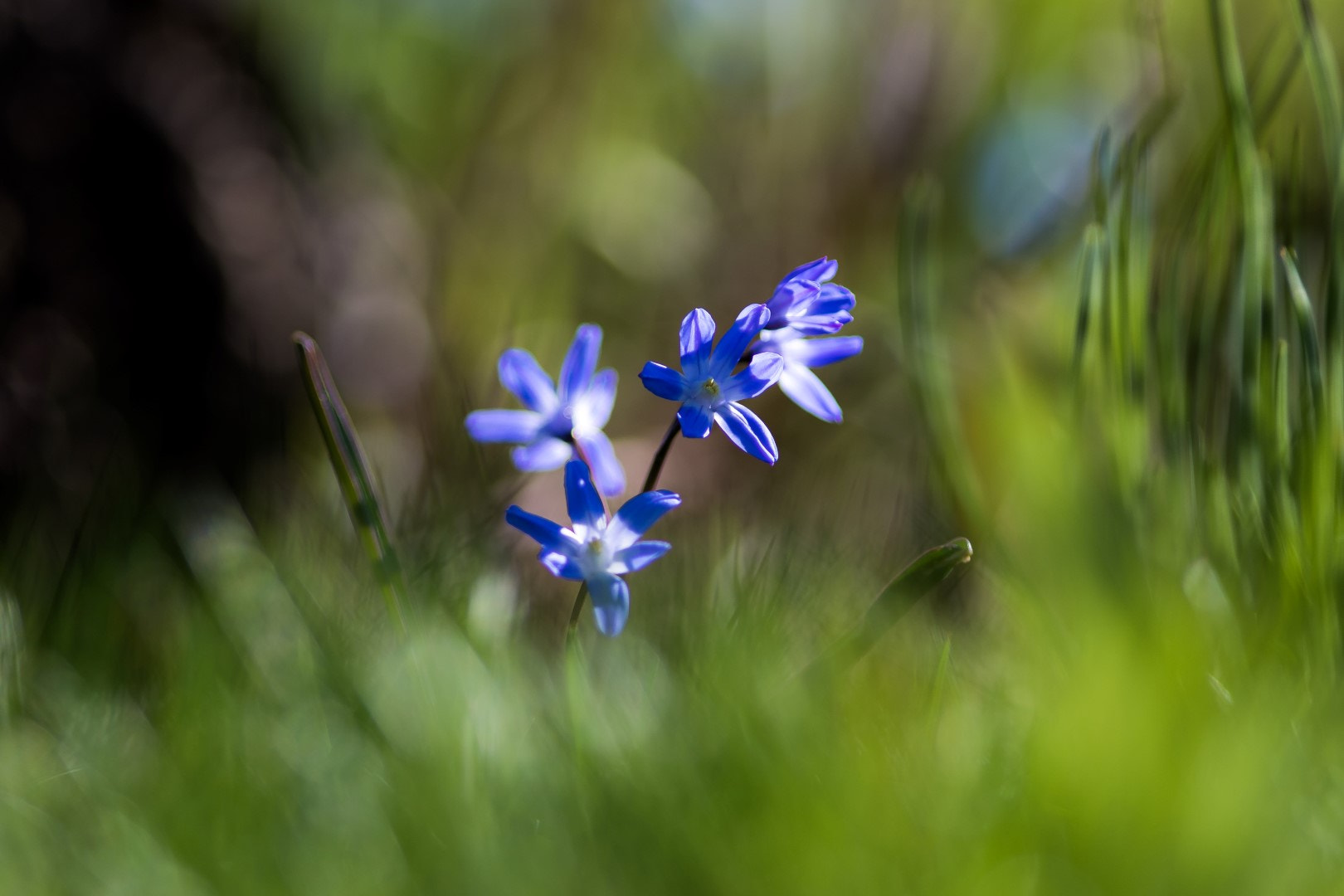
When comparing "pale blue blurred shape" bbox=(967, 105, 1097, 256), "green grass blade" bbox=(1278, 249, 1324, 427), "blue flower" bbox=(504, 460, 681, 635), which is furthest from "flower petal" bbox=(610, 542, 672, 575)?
"pale blue blurred shape" bbox=(967, 105, 1097, 256)

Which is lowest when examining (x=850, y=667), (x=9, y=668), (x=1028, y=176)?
(x=9, y=668)

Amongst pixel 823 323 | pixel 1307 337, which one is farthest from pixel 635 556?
pixel 1307 337

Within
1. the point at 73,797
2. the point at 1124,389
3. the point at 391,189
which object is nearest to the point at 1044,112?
the point at 391,189

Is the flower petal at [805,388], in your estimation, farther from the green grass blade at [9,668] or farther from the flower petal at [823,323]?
the green grass blade at [9,668]

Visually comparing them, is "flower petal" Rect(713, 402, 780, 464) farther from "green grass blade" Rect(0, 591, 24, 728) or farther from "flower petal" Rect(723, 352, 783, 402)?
"green grass blade" Rect(0, 591, 24, 728)

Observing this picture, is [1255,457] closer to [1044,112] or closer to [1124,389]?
[1124,389]

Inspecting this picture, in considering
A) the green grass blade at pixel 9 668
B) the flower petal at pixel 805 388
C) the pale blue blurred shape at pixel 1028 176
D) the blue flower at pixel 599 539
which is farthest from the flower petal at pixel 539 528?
the pale blue blurred shape at pixel 1028 176

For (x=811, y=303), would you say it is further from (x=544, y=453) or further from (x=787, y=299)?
(x=544, y=453)
